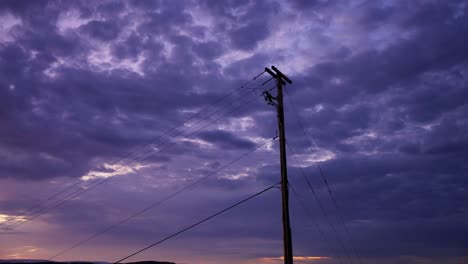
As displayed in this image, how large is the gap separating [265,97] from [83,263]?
53266mm

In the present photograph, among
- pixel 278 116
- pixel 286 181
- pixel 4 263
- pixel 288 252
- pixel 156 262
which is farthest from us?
pixel 156 262

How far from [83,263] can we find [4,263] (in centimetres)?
1140

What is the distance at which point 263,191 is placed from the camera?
75.0 ft

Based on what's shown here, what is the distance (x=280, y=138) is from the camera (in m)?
21.8

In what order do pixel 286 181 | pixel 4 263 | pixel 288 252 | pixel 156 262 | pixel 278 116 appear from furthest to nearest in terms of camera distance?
pixel 156 262, pixel 4 263, pixel 278 116, pixel 286 181, pixel 288 252

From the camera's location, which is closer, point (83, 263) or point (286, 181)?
point (286, 181)

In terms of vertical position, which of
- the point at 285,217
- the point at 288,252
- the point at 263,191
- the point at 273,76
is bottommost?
the point at 288,252

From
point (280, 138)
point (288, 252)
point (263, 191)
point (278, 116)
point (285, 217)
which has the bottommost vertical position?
point (288, 252)

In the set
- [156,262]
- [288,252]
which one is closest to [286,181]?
[288,252]

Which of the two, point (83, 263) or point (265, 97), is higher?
point (265, 97)

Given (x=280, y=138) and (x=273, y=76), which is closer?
(x=280, y=138)

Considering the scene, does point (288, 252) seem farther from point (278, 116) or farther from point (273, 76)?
point (273, 76)

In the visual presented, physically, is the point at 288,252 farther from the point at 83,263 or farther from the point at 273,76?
the point at 83,263

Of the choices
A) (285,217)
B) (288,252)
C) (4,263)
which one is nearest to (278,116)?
(285,217)
